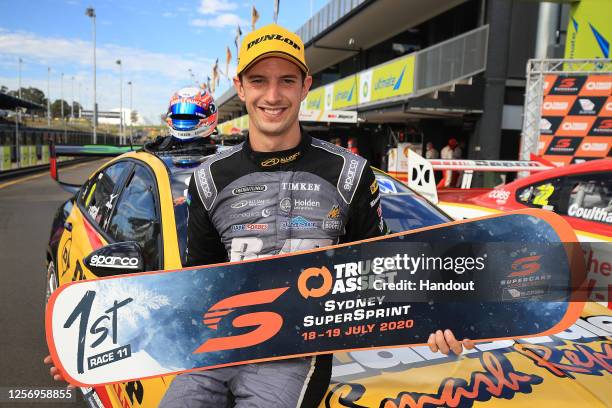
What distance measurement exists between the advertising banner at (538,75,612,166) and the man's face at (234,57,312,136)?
31.6 ft

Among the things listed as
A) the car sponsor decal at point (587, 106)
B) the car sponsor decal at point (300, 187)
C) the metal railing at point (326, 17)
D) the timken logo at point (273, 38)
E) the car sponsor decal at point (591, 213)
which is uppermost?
the metal railing at point (326, 17)

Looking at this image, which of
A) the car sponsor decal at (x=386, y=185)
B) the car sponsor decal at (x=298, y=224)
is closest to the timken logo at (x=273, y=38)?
the car sponsor decal at (x=298, y=224)

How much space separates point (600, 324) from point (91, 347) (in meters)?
2.21

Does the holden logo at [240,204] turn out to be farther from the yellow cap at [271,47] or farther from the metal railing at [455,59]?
the metal railing at [455,59]

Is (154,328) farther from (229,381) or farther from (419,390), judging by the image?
(419,390)

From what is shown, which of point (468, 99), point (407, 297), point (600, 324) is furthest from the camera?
point (468, 99)

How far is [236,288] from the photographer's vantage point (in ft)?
5.53

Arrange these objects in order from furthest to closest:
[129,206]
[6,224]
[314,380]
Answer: [6,224], [129,206], [314,380]

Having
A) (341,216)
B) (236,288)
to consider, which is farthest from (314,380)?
(341,216)

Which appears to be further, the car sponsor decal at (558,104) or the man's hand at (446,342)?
the car sponsor decal at (558,104)

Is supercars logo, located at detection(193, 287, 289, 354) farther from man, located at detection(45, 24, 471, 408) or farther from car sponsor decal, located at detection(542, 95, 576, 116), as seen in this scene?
car sponsor decal, located at detection(542, 95, 576, 116)

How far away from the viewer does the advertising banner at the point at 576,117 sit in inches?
385

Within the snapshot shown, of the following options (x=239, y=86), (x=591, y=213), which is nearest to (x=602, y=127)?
(x=591, y=213)

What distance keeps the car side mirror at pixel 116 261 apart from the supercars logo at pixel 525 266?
1442 mm
